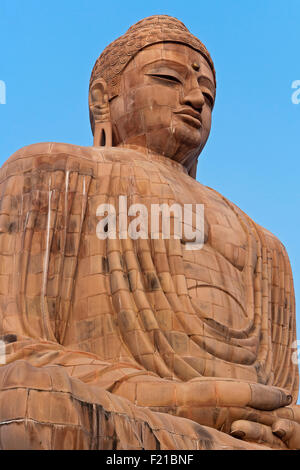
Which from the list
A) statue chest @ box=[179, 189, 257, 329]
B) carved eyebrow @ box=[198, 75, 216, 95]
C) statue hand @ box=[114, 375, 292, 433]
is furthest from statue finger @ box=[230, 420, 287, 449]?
carved eyebrow @ box=[198, 75, 216, 95]

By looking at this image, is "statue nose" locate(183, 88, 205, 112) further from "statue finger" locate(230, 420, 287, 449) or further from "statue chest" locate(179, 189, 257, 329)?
"statue finger" locate(230, 420, 287, 449)

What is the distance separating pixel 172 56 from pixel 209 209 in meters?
2.25

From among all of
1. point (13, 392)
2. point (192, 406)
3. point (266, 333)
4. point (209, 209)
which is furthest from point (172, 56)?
point (13, 392)

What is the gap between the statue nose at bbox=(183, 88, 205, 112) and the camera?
15.1 metres

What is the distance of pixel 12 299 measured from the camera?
43.0ft

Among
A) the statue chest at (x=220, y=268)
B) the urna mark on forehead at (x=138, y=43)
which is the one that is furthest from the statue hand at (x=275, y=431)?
the urna mark on forehead at (x=138, y=43)

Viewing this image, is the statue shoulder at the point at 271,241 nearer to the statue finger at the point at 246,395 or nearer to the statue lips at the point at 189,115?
the statue lips at the point at 189,115

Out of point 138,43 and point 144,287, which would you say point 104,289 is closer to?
point 144,287

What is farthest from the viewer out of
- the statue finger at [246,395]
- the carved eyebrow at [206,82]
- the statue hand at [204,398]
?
the carved eyebrow at [206,82]

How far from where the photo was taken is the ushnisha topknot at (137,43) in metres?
15.5

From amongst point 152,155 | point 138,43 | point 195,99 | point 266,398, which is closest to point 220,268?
point 152,155

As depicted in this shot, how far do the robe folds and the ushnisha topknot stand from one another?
134cm

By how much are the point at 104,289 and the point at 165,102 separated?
3.22 meters
